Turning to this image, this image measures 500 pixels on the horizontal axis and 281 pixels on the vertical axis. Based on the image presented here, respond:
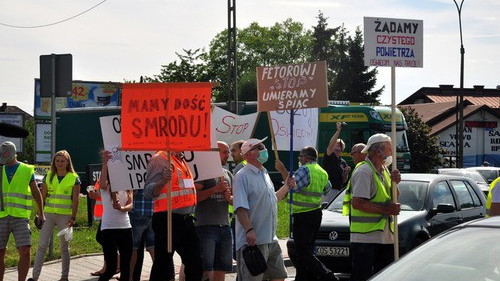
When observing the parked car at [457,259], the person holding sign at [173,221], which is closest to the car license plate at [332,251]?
the person holding sign at [173,221]

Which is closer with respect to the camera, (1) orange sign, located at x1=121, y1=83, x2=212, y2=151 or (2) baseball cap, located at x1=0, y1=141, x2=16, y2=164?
(1) orange sign, located at x1=121, y1=83, x2=212, y2=151

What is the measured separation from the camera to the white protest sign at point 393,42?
1123cm

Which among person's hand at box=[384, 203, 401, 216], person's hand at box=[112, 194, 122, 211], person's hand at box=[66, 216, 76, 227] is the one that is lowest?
person's hand at box=[66, 216, 76, 227]

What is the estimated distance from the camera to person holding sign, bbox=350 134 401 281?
959 cm

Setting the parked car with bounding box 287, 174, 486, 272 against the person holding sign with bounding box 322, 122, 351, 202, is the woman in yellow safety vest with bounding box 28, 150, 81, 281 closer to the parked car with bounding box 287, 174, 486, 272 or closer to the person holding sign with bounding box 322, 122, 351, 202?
the parked car with bounding box 287, 174, 486, 272

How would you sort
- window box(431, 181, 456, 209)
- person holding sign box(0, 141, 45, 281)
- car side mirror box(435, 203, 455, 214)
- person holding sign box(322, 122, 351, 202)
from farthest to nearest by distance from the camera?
person holding sign box(322, 122, 351, 202) < window box(431, 181, 456, 209) < car side mirror box(435, 203, 455, 214) < person holding sign box(0, 141, 45, 281)

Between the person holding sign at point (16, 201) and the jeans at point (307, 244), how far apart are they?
2.98m

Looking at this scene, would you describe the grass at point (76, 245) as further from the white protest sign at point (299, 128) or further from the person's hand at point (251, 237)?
→ the person's hand at point (251, 237)

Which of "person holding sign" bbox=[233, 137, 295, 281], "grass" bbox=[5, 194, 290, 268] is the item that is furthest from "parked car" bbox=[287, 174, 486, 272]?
"person holding sign" bbox=[233, 137, 295, 281]

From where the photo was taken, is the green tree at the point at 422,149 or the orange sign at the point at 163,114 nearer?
the orange sign at the point at 163,114

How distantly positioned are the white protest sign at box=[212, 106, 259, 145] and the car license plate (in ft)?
11.9

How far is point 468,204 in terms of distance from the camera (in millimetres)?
13906

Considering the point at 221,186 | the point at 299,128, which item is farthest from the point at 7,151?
the point at 299,128

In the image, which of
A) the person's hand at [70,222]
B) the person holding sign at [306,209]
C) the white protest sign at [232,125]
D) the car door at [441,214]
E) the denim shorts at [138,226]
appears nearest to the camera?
the person holding sign at [306,209]
